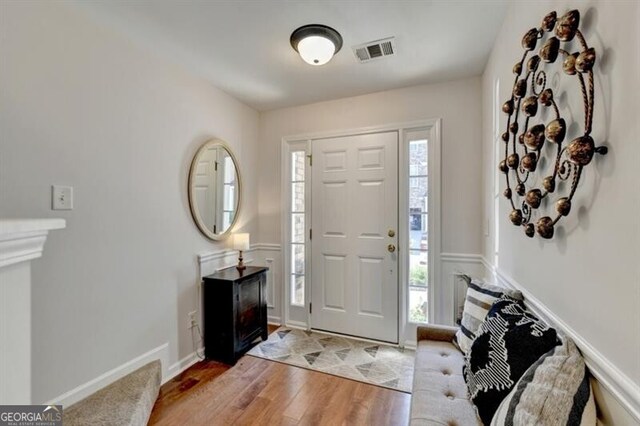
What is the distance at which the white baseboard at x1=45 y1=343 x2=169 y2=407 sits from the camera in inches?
63.0

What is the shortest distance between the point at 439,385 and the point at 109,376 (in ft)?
6.43

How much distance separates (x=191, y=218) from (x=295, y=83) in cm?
152

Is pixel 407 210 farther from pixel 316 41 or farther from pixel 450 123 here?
pixel 316 41

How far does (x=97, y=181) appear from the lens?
1.77 m

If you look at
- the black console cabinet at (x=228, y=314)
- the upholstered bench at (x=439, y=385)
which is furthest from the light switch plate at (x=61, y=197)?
the upholstered bench at (x=439, y=385)

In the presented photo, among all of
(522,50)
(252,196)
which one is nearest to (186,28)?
(252,196)

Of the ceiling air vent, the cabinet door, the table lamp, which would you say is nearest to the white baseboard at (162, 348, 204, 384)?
the cabinet door

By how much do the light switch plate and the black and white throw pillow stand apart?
2.24 m

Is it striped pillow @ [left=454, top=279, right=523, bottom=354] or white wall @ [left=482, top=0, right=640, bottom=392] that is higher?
white wall @ [left=482, top=0, right=640, bottom=392]

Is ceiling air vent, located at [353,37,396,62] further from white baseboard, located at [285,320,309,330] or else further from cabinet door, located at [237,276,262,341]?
white baseboard, located at [285,320,309,330]

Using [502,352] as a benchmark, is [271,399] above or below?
below

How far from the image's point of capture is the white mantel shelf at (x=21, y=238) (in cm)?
62

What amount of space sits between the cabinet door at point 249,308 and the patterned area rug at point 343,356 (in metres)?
0.21

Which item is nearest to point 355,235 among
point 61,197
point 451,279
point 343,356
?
point 451,279
